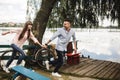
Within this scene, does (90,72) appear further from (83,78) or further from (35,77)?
(35,77)

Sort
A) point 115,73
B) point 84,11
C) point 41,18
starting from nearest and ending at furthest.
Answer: point 115,73
point 41,18
point 84,11

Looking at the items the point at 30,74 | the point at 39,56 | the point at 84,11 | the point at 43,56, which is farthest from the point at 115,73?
the point at 30,74

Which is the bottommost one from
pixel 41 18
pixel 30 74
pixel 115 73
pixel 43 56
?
pixel 115 73

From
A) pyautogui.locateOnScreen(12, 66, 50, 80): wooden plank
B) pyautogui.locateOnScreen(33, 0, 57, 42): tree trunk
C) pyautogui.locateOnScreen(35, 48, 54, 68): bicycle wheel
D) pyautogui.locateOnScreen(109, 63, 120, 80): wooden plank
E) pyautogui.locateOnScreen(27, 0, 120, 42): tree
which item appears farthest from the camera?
pyautogui.locateOnScreen(27, 0, 120, 42): tree

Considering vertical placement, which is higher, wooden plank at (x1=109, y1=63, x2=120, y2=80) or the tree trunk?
the tree trunk

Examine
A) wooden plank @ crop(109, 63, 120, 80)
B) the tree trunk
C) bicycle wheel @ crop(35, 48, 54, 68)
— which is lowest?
wooden plank @ crop(109, 63, 120, 80)

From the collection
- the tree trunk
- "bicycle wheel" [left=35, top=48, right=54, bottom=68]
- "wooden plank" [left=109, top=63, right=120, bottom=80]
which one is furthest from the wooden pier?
the tree trunk

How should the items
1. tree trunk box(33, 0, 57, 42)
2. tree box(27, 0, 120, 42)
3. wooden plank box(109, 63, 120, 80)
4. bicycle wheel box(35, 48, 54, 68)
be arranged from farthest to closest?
tree box(27, 0, 120, 42) → tree trunk box(33, 0, 57, 42) → bicycle wheel box(35, 48, 54, 68) → wooden plank box(109, 63, 120, 80)

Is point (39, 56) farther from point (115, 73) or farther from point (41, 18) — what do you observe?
point (115, 73)

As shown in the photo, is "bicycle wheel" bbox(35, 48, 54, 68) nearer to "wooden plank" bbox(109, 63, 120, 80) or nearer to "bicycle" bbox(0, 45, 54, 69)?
"bicycle" bbox(0, 45, 54, 69)

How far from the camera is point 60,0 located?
12.6m

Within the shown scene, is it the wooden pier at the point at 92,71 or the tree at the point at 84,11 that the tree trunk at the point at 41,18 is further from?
the wooden pier at the point at 92,71

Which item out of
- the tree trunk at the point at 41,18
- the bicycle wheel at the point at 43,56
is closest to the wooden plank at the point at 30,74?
the bicycle wheel at the point at 43,56

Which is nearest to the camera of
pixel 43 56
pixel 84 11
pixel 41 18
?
pixel 43 56
